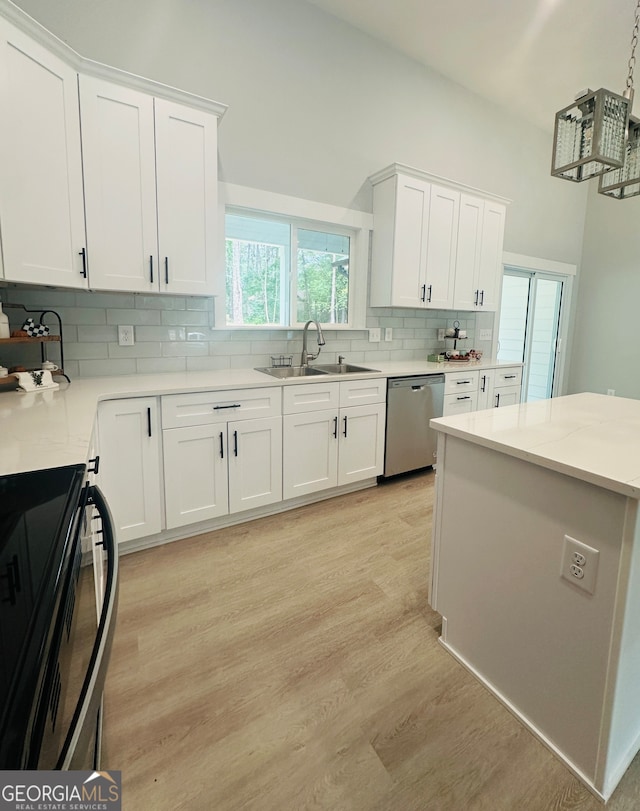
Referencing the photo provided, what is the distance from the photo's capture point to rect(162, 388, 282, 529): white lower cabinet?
88.0 inches

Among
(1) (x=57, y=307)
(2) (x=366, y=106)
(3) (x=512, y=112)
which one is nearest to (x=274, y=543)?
(1) (x=57, y=307)

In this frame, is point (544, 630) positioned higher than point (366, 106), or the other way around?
point (366, 106)

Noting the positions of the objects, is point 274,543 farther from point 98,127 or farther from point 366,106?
point 366,106

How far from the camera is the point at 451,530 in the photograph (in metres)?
1.55

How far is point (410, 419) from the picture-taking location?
320cm

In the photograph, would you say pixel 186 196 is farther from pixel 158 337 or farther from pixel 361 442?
pixel 361 442

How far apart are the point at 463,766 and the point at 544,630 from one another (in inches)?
18.3

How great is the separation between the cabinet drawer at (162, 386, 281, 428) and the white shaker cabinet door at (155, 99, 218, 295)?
64 centimetres

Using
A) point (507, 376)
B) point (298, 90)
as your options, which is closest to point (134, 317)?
point (298, 90)

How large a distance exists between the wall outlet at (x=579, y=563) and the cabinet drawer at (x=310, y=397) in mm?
1722

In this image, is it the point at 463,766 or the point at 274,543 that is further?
the point at 274,543

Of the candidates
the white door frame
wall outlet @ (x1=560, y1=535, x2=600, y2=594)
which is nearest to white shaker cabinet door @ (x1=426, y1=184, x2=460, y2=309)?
the white door frame

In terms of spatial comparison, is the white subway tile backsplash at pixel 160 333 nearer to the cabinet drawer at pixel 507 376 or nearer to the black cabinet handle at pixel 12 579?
the black cabinet handle at pixel 12 579

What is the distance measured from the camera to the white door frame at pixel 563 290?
461 centimetres
